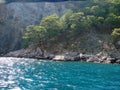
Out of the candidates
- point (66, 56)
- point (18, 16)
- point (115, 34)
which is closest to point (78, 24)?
point (66, 56)

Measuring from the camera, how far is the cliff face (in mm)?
112875

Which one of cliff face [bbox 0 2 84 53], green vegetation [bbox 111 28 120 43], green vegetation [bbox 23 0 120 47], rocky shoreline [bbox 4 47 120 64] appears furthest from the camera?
cliff face [bbox 0 2 84 53]

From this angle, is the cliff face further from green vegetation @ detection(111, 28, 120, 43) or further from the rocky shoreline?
green vegetation @ detection(111, 28, 120, 43)

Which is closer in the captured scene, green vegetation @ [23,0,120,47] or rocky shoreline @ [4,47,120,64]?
rocky shoreline @ [4,47,120,64]

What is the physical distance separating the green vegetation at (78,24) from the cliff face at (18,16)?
1314 cm

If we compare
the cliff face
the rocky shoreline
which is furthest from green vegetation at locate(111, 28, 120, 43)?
the cliff face

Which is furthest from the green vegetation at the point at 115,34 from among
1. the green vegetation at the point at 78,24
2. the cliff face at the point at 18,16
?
the cliff face at the point at 18,16

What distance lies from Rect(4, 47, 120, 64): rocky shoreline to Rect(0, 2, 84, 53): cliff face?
12.5 meters

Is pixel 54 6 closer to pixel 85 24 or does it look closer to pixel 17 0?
pixel 17 0

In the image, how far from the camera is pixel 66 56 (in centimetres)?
8875

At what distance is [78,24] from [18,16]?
31.8 metres

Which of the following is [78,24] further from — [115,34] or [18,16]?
[18,16]

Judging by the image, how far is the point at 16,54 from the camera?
98625 mm

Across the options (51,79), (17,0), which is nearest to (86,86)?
(51,79)
